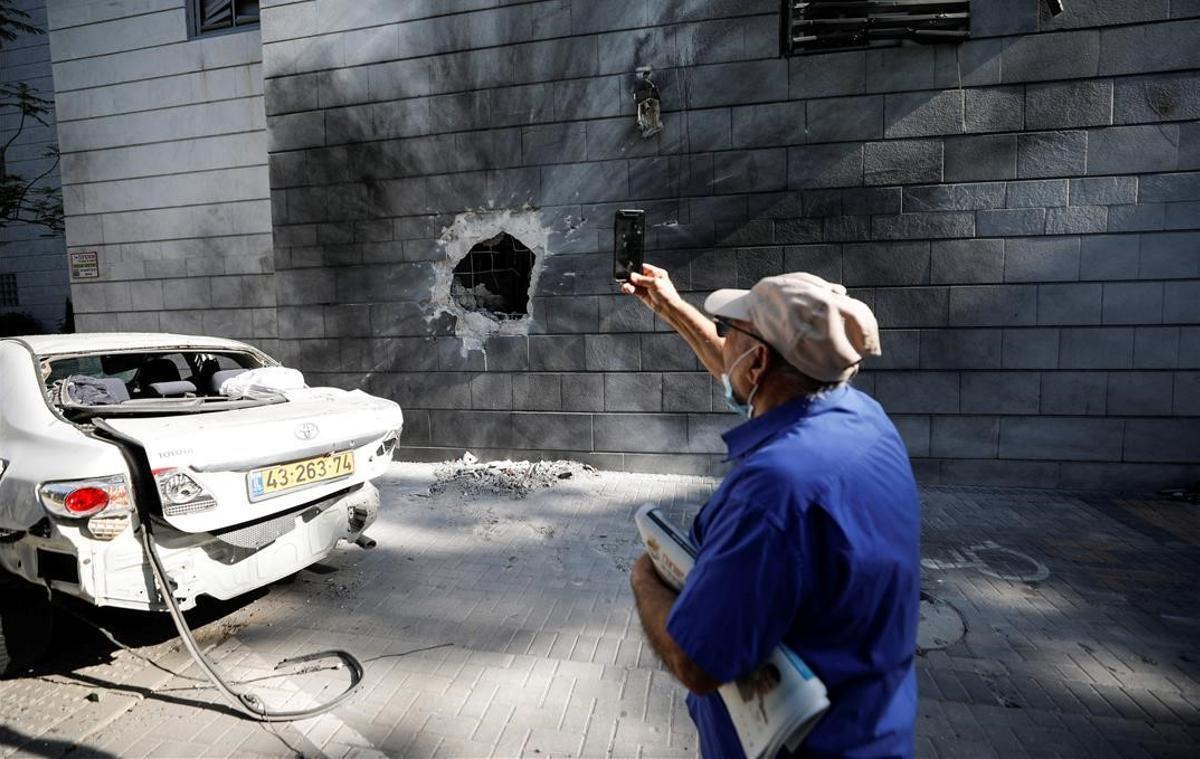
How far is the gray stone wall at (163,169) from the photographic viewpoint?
7801mm

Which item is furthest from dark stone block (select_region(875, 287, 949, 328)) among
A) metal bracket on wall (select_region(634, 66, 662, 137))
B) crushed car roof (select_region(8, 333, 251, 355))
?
crushed car roof (select_region(8, 333, 251, 355))

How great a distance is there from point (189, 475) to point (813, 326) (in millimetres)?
2639

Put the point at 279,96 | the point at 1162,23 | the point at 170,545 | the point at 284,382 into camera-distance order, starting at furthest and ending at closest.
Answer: the point at 279,96
the point at 1162,23
the point at 284,382
the point at 170,545

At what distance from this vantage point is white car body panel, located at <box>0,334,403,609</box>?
102 inches

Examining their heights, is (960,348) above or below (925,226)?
below

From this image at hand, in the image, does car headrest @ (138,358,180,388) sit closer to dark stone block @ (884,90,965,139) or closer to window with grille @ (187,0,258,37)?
window with grille @ (187,0,258,37)

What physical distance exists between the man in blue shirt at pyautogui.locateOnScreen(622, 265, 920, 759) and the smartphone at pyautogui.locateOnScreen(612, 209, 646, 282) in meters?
1.03

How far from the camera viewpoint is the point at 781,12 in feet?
19.0

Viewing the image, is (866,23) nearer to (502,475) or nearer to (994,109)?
(994,109)

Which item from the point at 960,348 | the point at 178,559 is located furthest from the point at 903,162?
the point at 178,559

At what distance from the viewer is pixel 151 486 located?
2.63 meters

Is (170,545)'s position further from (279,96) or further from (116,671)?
(279,96)

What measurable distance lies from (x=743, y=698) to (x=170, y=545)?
2661 millimetres

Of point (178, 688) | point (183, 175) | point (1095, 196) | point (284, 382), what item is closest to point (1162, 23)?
point (1095, 196)
